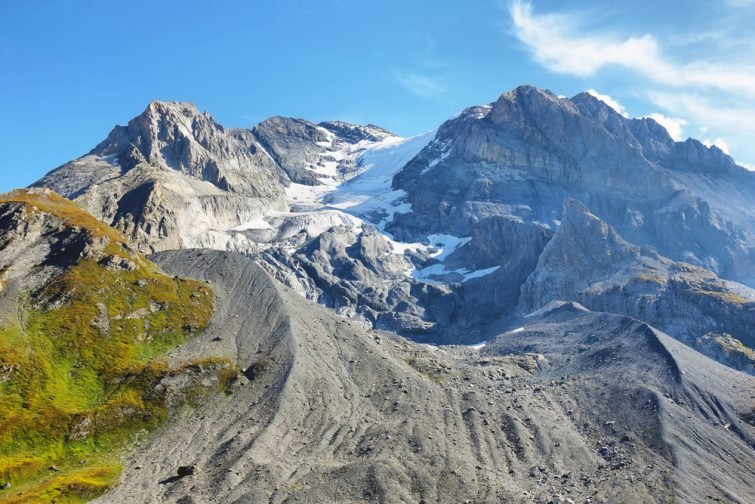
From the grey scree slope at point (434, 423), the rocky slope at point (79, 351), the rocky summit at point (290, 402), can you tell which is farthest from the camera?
the rocky slope at point (79, 351)

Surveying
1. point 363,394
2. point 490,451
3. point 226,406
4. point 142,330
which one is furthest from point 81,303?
point 490,451

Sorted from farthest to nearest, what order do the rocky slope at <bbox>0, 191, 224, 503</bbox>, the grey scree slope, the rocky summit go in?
the rocky slope at <bbox>0, 191, 224, 503</bbox> → the rocky summit → the grey scree slope

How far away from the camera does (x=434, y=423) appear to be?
109500 mm

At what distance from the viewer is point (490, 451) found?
103 m

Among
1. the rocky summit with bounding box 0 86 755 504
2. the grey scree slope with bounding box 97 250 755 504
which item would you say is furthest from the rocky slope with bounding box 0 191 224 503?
the grey scree slope with bounding box 97 250 755 504

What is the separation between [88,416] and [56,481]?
1539 cm

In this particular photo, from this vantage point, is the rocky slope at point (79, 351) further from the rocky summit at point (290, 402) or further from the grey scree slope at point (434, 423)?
the grey scree slope at point (434, 423)

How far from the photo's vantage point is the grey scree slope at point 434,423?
90.4 m

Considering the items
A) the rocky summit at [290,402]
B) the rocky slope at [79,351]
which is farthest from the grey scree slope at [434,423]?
the rocky slope at [79,351]

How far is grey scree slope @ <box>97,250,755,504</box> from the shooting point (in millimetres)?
90375

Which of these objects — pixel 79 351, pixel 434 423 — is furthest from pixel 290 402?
pixel 79 351

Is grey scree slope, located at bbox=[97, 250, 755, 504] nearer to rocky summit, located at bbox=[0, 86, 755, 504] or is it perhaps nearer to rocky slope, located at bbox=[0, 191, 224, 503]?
rocky summit, located at bbox=[0, 86, 755, 504]

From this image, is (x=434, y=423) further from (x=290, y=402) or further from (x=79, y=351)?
(x=79, y=351)

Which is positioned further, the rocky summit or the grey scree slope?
the rocky summit
